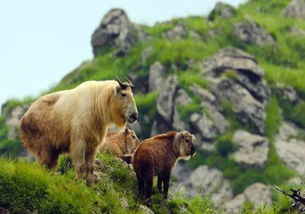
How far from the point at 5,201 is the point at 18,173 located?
0.69m

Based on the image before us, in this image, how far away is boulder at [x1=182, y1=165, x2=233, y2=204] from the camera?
4397 cm

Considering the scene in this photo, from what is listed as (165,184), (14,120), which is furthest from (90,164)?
(14,120)

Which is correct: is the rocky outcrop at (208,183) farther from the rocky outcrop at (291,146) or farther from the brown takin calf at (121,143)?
the brown takin calf at (121,143)

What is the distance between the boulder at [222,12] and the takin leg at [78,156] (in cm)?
4448

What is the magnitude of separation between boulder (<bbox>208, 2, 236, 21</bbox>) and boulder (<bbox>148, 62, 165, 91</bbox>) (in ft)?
32.3

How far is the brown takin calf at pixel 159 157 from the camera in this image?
18.7 metres

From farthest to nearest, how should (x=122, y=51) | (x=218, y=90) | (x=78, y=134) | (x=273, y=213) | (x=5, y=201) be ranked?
(x=122, y=51) < (x=218, y=90) < (x=273, y=213) < (x=78, y=134) < (x=5, y=201)

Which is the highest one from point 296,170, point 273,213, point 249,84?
point 273,213

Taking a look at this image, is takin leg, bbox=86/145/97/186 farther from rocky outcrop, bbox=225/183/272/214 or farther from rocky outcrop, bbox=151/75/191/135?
rocky outcrop, bbox=151/75/191/135

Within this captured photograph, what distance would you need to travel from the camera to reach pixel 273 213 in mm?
19297

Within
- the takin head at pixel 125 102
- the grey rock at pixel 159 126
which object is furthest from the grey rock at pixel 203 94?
the takin head at pixel 125 102

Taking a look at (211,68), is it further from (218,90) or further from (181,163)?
(181,163)

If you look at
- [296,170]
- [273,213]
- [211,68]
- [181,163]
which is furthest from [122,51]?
[273,213]

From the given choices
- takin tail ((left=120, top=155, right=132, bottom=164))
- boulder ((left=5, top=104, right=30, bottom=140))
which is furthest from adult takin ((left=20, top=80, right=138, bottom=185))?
boulder ((left=5, top=104, right=30, bottom=140))
